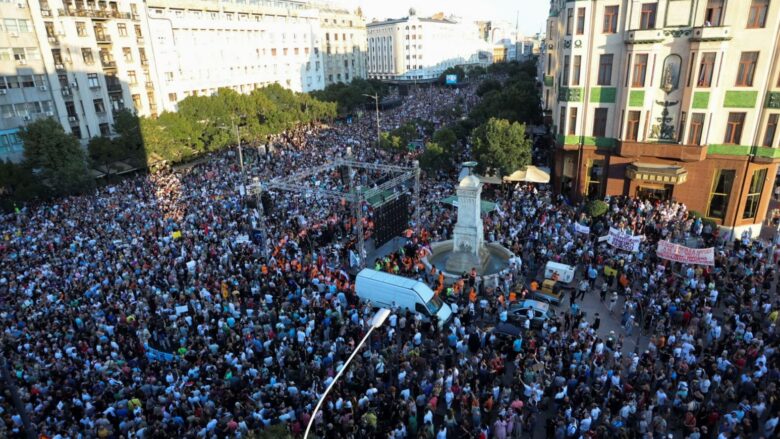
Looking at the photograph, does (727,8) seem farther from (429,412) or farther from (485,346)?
(429,412)

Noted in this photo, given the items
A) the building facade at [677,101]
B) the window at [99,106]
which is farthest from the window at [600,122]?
the window at [99,106]

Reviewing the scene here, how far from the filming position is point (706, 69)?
1083 inches

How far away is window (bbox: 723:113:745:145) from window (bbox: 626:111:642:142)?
4728 mm

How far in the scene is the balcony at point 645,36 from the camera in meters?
28.1

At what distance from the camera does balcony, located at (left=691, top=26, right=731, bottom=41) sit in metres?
26.5

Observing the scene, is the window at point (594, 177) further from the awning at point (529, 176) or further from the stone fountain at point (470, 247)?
the stone fountain at point (470, 247)

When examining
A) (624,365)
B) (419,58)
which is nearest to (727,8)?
(624,365)

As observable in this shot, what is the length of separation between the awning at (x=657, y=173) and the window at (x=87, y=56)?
51952 millimetres

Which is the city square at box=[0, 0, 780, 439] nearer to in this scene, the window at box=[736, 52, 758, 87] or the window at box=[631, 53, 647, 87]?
the window at box=[631, 53, 647, 87]

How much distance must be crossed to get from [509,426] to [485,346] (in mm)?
4196

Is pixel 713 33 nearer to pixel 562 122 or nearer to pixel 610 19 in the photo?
pixel 610 19

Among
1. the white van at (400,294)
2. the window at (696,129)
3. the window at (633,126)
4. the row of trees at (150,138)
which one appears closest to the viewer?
the white van at (400,294)

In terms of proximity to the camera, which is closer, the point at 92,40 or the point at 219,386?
the point at 219,386

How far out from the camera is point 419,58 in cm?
14625
